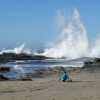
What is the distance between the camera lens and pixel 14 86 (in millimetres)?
26438

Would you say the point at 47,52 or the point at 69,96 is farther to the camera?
the point at 47,52

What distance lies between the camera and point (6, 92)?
919 inches

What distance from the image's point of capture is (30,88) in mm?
25406

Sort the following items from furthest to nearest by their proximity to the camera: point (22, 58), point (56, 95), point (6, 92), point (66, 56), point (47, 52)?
point (47, 52) < point (66, 56) < point (22, 58) < point (6, 92) < point (56, 95)

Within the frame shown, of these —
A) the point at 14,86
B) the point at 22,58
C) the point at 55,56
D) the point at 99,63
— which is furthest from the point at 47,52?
the point at 14,86

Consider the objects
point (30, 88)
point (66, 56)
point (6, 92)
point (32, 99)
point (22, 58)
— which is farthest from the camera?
point (66, 56)

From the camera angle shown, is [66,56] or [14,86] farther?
[66,56]

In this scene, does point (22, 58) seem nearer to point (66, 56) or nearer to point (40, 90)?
point (66, 56)

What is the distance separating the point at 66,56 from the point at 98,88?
73.9 m

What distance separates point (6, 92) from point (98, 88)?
18.9ft

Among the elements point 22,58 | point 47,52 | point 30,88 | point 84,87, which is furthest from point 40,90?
point 47,52

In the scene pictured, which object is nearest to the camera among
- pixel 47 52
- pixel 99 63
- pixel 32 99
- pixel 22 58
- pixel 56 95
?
pixel 32 99

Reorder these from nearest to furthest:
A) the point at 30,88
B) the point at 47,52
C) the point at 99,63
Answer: the point at 30,88 < the point at 99,63 < the point at 47,52

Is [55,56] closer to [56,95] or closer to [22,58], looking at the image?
[22,58]
